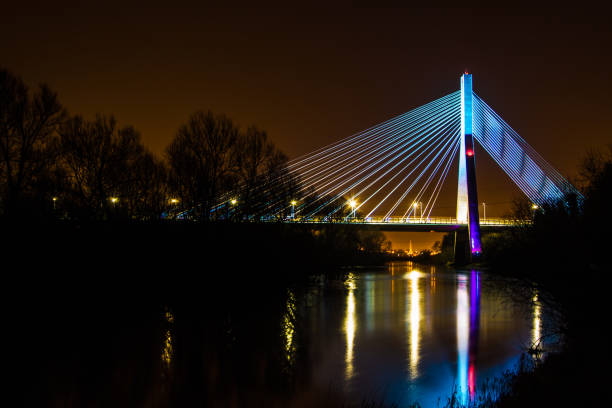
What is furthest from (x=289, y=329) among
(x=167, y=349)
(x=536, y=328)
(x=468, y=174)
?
(x=468, y=174)

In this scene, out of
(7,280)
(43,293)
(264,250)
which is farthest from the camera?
(264,250)

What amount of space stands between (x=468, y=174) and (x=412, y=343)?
29451mm

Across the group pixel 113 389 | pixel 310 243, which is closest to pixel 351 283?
pixel 310 243

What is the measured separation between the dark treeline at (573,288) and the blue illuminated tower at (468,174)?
2897 cm

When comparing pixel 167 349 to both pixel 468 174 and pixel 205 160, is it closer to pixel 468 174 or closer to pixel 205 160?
pixel 205 160

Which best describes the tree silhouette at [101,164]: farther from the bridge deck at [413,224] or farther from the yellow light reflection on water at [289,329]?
the bridge deck at [413,224]

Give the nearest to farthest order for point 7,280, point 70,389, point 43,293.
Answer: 1. point 70,389
2. point 7,280
3. point 43,293

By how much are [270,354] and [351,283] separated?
1991 cm

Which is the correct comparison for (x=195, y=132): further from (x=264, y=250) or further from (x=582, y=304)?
(x=582, y=304)

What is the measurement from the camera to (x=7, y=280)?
46.1 ft

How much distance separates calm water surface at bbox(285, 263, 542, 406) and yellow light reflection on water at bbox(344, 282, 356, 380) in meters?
0.02

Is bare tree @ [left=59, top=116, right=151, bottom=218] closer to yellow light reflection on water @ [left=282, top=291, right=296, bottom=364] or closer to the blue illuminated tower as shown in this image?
yellow light reflection on water @ [left=282, top=291, right=296, bottom=364]

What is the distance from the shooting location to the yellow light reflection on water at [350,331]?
1118cm

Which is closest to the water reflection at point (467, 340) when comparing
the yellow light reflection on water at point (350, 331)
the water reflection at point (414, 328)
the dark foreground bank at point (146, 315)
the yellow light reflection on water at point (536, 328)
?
the water reflection at point (414, 328)
